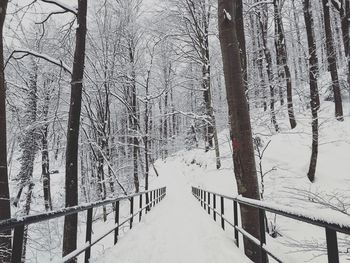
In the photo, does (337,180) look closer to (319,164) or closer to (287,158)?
(319,164)

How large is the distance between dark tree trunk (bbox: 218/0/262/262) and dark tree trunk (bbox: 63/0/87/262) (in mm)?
4562

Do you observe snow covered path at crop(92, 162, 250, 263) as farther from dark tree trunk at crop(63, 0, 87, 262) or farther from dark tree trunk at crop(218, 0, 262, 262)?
dark tree trunk at crop(63, 0, 87, 262)

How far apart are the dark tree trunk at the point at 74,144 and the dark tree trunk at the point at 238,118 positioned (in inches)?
180

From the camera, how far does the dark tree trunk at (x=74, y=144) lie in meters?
8.07

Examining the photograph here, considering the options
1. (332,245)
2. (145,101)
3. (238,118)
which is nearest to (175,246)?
(238,118)

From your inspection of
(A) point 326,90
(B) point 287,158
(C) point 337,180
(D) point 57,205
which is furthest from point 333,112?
(D) point 57,205

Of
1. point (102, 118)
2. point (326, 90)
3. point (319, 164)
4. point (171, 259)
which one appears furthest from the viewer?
point (326, 90)

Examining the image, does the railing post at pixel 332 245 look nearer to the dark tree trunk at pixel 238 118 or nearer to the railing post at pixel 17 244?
the railing post at pixel 17 244

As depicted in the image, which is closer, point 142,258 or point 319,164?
point 142,258

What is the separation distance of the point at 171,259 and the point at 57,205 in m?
18.9

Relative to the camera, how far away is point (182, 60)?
71.3 ft

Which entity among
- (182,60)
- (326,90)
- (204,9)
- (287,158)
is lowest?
(287,158)

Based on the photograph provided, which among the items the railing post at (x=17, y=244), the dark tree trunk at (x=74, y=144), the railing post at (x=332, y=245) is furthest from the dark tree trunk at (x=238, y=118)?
the dark tree trunk at (x=74, y=144)

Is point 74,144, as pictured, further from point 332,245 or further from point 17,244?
point 332,245
